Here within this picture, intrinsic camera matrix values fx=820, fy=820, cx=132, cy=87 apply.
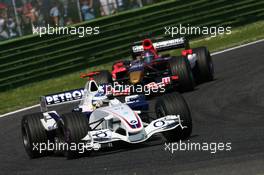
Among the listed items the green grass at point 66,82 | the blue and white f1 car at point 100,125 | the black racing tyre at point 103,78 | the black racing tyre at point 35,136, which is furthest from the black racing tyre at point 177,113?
the green grass at point 66,82

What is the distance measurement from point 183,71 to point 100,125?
5.28m

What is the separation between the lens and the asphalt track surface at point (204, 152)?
9.84 metres

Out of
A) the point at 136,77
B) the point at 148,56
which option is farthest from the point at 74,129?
the point at 148,56

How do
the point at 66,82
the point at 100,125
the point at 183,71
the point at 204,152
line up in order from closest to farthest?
the point at 204,152, the point at 100,125, the point at 183,71, the point at 66,82

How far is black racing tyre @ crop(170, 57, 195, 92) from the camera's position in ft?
57.8

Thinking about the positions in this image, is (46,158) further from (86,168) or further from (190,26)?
(190,26)

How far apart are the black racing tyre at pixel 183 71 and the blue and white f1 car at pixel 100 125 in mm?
4385

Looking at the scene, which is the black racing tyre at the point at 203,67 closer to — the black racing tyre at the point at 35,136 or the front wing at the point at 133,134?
the black racing tyre at the point at 35,136

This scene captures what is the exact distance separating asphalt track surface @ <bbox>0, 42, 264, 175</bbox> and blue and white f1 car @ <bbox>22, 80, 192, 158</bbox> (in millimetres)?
204

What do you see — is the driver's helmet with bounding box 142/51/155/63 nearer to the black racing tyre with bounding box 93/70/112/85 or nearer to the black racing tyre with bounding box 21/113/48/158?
the black racing tyre with bounding box 93/70/112/85

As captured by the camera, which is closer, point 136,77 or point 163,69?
point 136,77

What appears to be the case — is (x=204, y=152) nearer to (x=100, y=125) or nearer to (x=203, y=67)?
(x=100, y=125)

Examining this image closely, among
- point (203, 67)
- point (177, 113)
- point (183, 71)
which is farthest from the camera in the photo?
point (203, 67)

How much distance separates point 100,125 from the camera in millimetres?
12680
